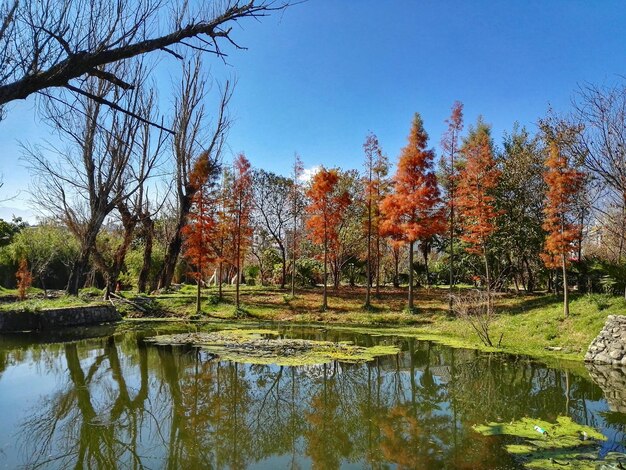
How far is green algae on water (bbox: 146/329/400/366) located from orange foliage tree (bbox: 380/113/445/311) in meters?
8.25

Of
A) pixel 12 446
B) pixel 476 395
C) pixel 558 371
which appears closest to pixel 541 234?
pixel 558 371

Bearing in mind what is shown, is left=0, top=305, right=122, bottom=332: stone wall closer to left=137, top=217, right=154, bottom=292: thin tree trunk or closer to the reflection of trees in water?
the reflection of trees in water

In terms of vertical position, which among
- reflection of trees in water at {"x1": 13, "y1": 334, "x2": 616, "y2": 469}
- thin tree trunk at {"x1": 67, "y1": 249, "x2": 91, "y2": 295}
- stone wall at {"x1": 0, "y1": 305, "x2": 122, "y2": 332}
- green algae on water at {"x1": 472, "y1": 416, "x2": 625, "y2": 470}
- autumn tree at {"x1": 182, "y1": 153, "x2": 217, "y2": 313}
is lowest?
reflection of trees in water at {"x1": 13, "y1": 334, "x2": 616, "y2": 469}

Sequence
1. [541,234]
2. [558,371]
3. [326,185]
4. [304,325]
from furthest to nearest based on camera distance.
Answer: [541,234] → [326,185] → [304,325] → [558,371]

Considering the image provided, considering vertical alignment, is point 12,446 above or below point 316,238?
below

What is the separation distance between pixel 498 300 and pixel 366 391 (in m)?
16.0

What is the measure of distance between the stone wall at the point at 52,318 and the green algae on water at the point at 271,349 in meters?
4.53

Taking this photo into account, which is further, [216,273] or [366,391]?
[216,273]

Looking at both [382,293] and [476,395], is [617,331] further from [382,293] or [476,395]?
[382,293]

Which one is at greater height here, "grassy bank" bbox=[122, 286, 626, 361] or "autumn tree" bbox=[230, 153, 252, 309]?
"autumn tree" bbox=[230, 153, 252, 309]

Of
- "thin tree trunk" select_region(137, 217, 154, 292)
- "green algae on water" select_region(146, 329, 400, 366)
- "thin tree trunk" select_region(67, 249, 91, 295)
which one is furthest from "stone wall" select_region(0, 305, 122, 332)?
"thin tree trunk" select_region(137, 217, 154, 292)

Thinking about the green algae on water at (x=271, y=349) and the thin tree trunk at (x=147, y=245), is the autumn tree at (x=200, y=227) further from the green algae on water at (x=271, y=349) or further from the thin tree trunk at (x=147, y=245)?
the green algae on water at (x=271, y=349)

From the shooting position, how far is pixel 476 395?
8.02 meters

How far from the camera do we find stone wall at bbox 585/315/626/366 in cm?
1054
